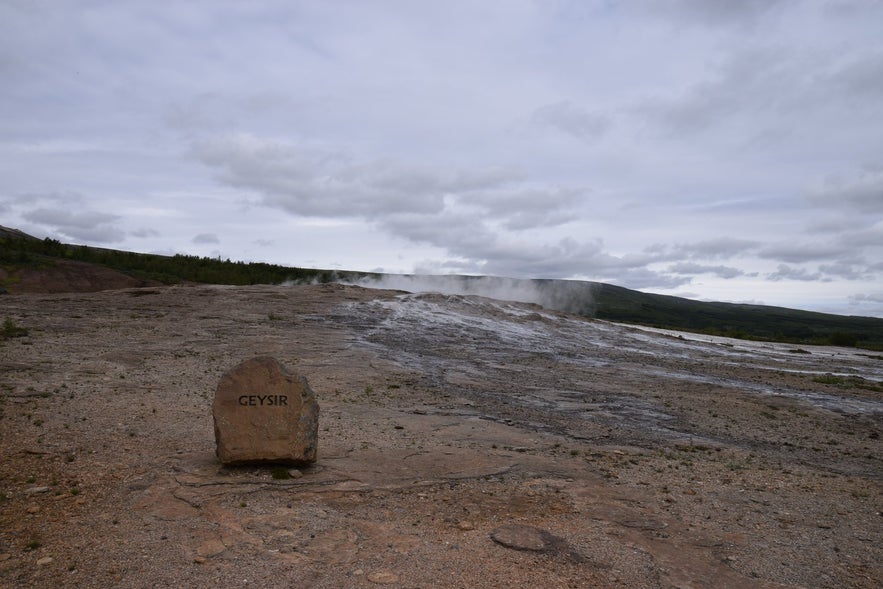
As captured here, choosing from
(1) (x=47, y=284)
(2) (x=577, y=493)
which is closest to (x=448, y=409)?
(2) (x=577, y=493)

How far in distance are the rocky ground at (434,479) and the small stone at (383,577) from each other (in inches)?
0.7

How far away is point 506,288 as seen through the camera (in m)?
71.9

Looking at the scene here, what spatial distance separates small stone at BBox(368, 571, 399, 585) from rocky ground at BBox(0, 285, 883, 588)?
2 cm

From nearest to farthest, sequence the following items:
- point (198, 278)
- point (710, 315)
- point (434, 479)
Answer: point (434, 479)
point (198, 278)
point (710, 315)

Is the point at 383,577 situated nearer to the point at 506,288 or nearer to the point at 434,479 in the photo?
the point at 434,479

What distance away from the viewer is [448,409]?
11859 millimetres

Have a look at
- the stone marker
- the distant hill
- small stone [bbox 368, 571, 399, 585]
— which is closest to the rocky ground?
small stone [bbox 368, 571, 399, 585]

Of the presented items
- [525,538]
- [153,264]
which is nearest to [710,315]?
[153,264]

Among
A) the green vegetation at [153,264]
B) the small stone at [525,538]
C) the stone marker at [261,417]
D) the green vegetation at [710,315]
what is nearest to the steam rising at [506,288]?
the green vegetation at [710,315]

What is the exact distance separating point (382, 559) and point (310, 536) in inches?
32.3

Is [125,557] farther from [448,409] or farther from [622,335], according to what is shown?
[622,335]

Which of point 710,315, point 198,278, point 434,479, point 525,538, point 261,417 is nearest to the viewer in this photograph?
point 525,538

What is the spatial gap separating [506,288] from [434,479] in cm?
6515

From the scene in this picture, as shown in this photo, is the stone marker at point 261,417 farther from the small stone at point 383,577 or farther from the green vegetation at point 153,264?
the green vegetation at point 153,264
